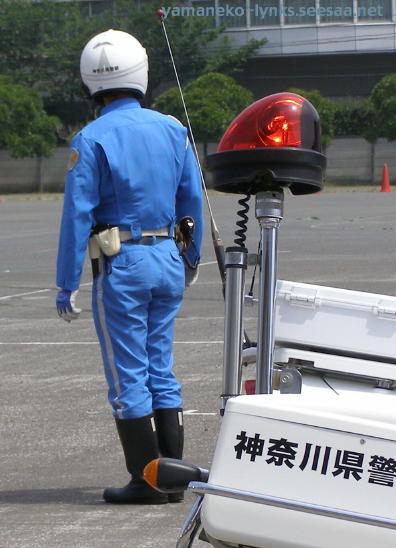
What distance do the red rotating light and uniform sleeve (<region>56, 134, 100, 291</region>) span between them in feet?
6.25

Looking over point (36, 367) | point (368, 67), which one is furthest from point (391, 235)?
point (368, 67)

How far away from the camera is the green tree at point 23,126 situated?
5291cm

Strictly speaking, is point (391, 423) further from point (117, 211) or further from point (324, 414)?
point (117, 211)

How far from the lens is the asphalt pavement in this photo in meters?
5.32

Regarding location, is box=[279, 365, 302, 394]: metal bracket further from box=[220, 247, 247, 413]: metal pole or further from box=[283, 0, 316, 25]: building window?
box=[283, 0, 316, 25]: building window

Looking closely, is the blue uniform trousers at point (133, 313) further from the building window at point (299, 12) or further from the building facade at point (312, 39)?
the building window at point (299, 12)

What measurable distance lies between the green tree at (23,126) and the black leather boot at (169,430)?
47.8 metres

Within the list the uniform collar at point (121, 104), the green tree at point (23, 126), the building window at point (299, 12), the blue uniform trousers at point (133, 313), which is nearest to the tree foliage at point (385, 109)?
the building window at point (299, 12)

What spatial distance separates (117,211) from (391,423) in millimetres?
2775

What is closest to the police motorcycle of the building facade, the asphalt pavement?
the asphalt pavement

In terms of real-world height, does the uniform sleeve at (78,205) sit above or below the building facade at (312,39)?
below

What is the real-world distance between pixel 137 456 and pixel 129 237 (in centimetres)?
99

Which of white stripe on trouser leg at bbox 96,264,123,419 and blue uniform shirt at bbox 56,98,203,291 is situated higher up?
blue uniform shirt at bbox 56,98,203,291

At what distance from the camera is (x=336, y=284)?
14.3 m
